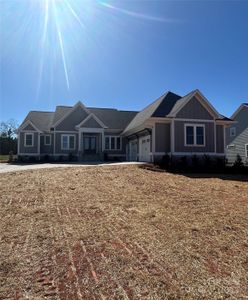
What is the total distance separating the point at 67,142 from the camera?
96.5 feet

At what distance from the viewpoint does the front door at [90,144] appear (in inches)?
1190

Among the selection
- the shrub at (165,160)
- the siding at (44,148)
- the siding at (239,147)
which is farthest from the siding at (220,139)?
the siding at (44,148)

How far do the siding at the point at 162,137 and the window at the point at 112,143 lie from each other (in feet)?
33.1

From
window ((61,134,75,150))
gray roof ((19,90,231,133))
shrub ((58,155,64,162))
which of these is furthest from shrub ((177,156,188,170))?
shrub ((58,155,64,162))

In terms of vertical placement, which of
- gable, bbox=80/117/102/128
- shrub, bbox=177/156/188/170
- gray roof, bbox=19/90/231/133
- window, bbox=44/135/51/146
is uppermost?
gray roof, bbox=19/90/231/133

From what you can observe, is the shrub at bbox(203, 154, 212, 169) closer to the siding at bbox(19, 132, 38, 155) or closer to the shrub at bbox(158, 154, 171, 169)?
the shrub at bbox(158, 154, 171, 169)

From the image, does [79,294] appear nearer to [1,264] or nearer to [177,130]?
[1,264]

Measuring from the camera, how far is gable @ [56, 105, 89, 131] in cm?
2930

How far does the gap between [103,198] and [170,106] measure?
16.2m

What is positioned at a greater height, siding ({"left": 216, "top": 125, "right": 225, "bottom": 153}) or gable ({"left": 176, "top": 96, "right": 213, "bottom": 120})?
gable ({"left": 176, "top": 96, "right": 213, "bottom": 120})

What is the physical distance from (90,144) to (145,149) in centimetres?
890

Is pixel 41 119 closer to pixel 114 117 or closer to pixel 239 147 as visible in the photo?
pixel 114 117

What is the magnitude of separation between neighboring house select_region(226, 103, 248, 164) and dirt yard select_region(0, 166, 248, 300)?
22.1m

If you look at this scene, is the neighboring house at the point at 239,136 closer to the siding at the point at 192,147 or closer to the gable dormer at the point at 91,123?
the siding at the point at 192,147
